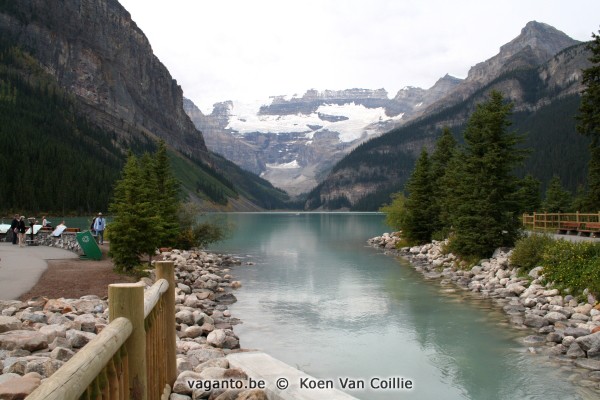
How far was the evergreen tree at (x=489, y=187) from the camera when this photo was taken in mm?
35531

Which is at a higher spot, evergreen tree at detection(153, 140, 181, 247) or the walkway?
evergreen tree at detection(153, 140, 181, 247)

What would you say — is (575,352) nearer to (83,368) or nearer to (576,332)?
(576,332)

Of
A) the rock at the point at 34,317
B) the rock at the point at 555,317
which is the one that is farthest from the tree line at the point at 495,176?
the rock at the point at 34,317

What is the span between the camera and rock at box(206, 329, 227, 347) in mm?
16356

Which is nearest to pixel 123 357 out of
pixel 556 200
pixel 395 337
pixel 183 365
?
pixel 183 365

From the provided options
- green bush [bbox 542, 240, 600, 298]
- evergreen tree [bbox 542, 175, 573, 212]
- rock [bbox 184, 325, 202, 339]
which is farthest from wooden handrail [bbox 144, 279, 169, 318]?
evergreen tree [bbox 542, 175, 573, 212]

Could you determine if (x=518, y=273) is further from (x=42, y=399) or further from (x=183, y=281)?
(x=42, y=399)

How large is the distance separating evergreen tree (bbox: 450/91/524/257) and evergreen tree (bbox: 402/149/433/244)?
55.9 feet

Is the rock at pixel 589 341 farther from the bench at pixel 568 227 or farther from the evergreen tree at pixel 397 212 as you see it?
the evergreen tree at pixel 397 212

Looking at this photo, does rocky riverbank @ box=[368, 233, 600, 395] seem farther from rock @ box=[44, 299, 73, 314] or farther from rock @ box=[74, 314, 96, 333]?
rock @ box=[44, 299, 73, 314]

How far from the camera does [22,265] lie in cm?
2631

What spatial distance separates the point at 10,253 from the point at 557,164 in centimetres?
18609

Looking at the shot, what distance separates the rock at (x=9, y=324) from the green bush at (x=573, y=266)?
810 inches

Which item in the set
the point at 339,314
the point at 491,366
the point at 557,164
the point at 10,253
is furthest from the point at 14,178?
the point at 557,164
